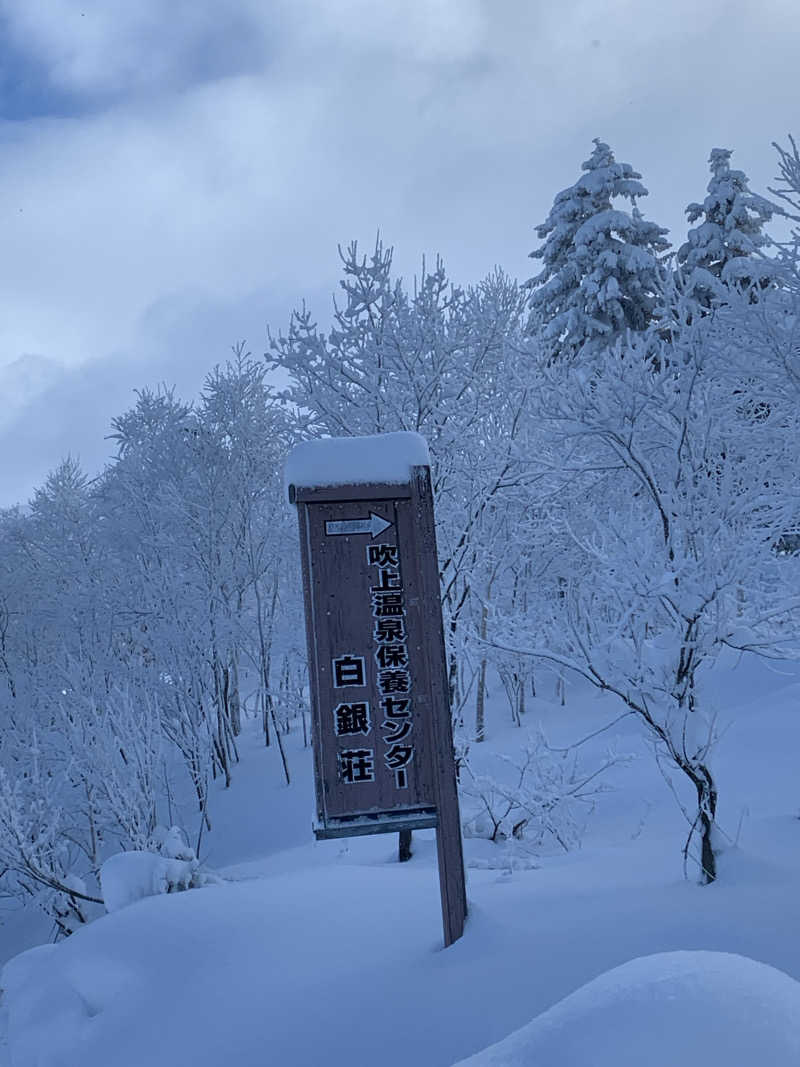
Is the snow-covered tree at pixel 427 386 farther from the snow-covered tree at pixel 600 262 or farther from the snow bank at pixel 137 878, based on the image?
the snow-covered tree at pixel 600 262

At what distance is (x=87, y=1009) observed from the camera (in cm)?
491

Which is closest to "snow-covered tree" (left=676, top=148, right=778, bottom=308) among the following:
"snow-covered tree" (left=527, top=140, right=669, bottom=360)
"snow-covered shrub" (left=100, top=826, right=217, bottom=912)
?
"snow-covered tree" (left=527, top=140, right=669, bottom=360)

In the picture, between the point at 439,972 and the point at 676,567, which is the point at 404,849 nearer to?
the point at 439,972

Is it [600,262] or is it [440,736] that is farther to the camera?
[600,262]

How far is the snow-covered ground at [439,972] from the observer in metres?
2.11

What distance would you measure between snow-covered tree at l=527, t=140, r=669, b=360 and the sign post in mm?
17520

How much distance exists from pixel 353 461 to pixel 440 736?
1.78m

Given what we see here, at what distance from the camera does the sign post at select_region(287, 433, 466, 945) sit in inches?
172

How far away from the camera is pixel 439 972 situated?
3969mm

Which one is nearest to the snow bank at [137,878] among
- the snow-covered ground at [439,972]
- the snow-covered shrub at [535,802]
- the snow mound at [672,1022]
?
the snow-covered ground at [439,972]

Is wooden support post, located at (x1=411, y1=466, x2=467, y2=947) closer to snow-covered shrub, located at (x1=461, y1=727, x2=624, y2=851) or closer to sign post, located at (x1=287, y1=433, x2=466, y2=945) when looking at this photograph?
sign post, located at (x1=287, y1=433, x2=466, y2=945)

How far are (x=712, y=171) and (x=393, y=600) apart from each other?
21.6m

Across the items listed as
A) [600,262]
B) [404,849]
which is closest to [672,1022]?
[404,849]

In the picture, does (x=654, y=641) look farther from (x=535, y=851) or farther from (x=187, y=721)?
(x=187, y=721)
